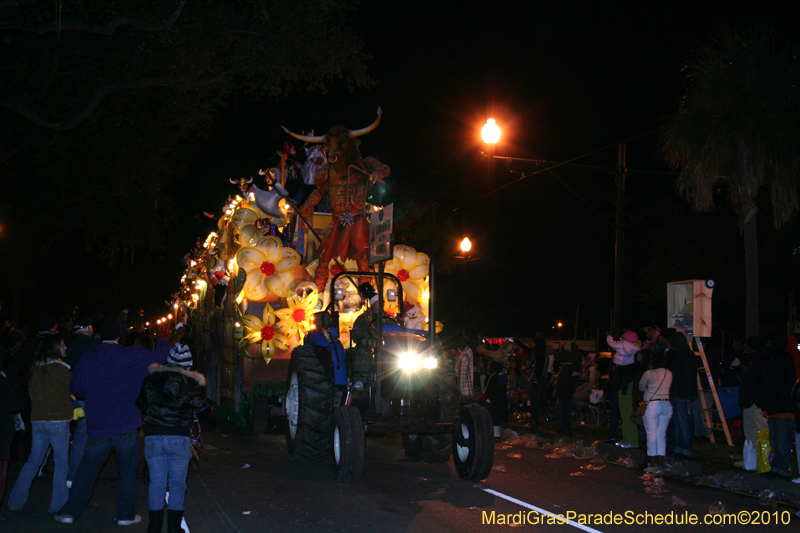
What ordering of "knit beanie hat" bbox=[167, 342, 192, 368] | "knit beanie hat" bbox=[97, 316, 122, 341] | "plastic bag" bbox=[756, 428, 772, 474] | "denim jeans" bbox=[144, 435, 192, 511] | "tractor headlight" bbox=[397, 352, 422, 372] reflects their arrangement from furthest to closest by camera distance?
"plastic bag" bbox=[756, 428, 772, 474] < "tractor headlight" bbox=[397, 352, 422, 372] < "knit beanie hat" bbox=[97, 316, 122, 341] < "knit beanie hat" bbox=[167, 342, 192, 368] < "denim jeans" bbox=[144, 435, 192, 511]

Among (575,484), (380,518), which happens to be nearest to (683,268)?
(575,484)

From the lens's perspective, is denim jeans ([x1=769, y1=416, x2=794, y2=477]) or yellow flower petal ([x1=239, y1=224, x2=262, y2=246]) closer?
denim jeans ([x1=769, y1=416, x2=794, y2=477])

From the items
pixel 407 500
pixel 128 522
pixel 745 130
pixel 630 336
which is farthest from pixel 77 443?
pixel 745 130

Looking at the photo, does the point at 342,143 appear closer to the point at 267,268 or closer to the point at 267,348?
the point at 267,268

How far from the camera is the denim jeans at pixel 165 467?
5980 millimetres

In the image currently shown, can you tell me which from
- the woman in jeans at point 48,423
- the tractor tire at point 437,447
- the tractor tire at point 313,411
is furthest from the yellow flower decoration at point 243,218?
the woman in jeans at point 48,423

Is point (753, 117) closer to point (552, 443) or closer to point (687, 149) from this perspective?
point (687, 149)

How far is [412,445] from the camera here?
1073 centimetres

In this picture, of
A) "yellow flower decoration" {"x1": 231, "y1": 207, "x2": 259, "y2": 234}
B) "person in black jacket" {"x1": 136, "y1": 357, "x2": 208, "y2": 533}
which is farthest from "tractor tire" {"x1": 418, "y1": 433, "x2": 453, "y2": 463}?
"yellow flower decoration" {"x1": 231, "y1": 207, "x2": 259, "y2": 234}

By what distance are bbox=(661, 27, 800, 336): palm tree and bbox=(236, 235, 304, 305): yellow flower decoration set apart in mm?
7464

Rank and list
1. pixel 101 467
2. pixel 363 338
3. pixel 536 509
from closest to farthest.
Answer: pixel 101 467, pixel 536 509, pixel 363 338

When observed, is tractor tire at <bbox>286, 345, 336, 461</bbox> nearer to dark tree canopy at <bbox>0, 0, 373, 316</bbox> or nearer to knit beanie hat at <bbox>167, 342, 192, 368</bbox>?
knit beanie hat at <bbox>167, 342, 192, 368</bbox>

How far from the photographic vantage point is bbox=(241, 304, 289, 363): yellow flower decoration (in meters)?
12.1

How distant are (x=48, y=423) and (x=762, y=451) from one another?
28.4ft
